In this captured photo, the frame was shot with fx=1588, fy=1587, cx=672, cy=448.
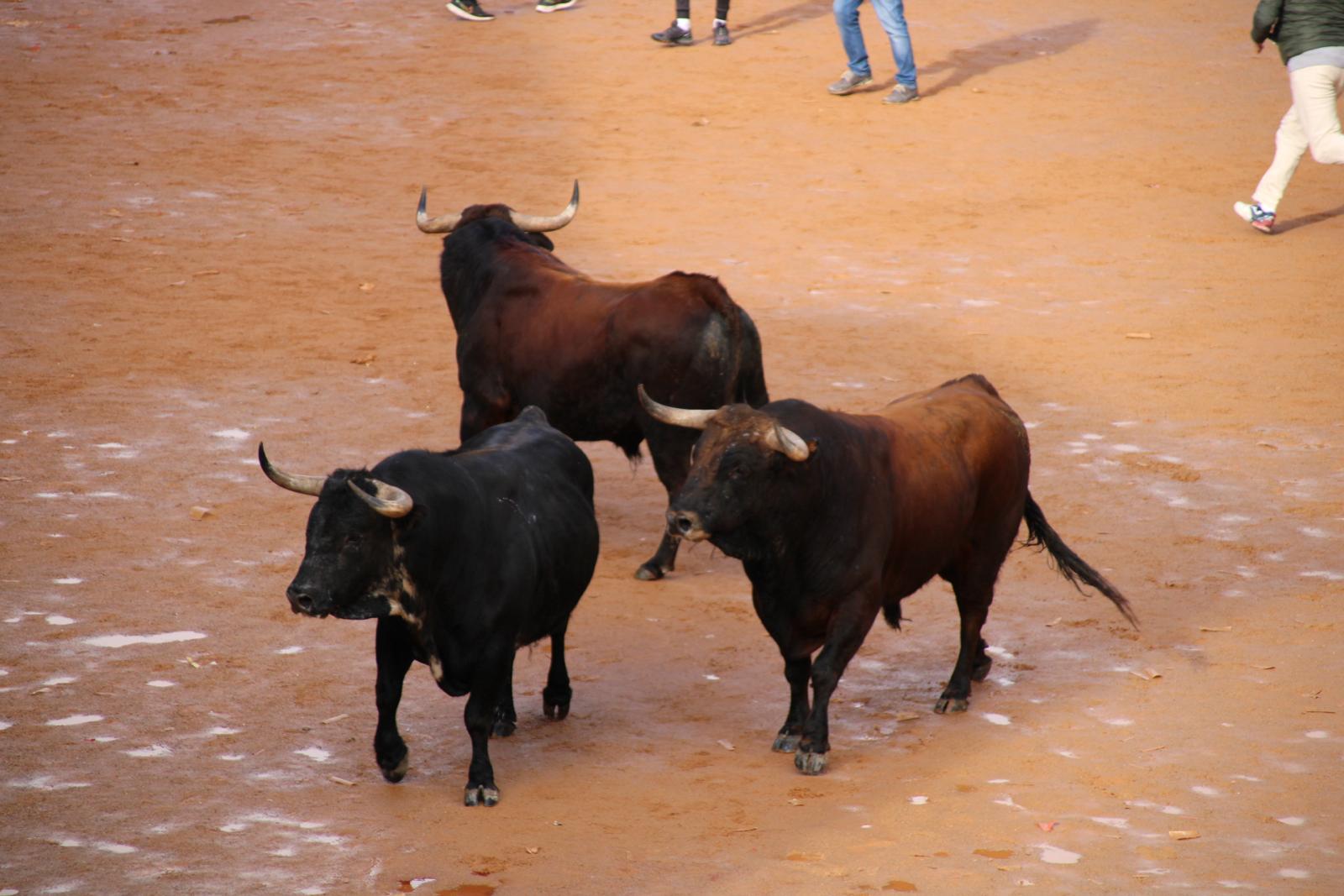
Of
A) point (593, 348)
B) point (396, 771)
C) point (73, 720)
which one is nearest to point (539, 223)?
point (593, 348)

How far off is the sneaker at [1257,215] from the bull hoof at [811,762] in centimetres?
1069

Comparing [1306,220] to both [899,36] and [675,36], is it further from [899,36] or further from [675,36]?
[675,36]

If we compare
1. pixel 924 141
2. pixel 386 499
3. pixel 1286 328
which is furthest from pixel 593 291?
pixel 924 141

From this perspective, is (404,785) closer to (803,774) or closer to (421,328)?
(803,774)

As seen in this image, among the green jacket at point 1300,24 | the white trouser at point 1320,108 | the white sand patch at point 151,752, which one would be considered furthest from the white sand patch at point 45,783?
the green jacket at point 1300,24

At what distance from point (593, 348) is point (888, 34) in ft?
37.7

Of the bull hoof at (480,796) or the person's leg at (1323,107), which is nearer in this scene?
the bull hoof at (480,796)

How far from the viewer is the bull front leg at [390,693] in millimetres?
6414

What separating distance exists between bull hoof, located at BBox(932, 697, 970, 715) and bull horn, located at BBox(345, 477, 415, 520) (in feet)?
9.11

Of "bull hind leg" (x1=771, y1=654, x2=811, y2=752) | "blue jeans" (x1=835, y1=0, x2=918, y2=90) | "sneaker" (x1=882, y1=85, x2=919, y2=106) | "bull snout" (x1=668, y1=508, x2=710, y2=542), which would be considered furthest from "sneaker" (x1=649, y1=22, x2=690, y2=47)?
"bull snout" (x1=668, y1=508, x2=710, y2=542)

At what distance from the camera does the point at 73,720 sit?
6926 mm

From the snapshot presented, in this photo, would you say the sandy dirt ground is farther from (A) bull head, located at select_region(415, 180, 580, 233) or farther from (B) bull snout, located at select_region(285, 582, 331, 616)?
(A) bull head, located at select_region(415, 180, 580, 233)

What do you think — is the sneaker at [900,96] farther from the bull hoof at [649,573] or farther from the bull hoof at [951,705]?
the bull hoof at [951,705]

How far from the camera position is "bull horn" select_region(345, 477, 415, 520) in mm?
5988
